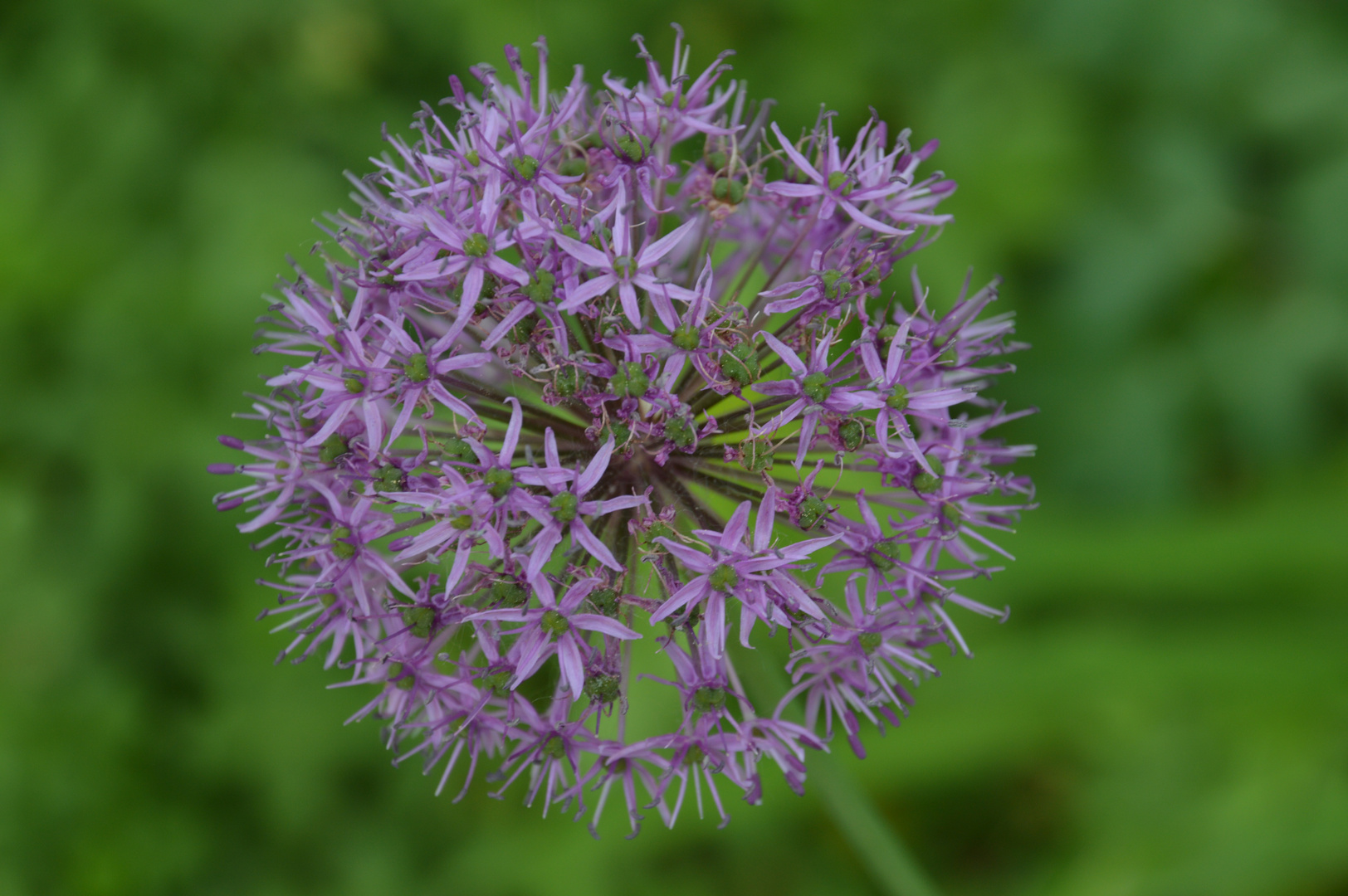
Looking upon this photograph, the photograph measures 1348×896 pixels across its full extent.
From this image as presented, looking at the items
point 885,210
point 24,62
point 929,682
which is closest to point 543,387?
point 885,210

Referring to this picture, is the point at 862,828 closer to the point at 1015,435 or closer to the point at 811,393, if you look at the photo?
the point at 811,393

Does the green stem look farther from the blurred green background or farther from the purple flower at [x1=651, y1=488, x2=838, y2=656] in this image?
the blurred green background

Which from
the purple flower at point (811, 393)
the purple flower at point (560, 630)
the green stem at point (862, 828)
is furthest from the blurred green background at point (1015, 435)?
→ the purple flower at point (811, 393)

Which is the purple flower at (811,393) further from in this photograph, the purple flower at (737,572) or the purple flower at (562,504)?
the purple flower at (562,504)

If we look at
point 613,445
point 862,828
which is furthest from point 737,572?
point 862,828

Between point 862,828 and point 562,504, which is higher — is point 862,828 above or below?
below

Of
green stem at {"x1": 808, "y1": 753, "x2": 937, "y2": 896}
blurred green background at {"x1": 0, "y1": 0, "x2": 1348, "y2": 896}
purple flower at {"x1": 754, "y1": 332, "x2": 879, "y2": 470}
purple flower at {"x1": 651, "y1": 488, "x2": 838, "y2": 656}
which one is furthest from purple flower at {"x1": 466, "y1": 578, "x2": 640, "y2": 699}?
blurred green background at {"x1": 0, "y1": 0, "x2": 1348, "y2": 896}
